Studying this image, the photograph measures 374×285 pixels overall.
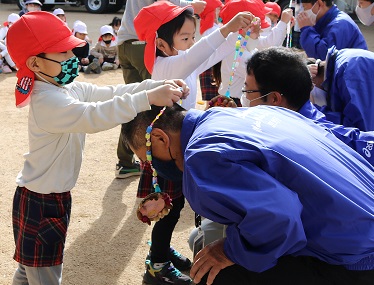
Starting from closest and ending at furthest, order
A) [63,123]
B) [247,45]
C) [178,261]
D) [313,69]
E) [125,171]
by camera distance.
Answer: [63,123], [313,69], [178,261], [247,45], [125,171]

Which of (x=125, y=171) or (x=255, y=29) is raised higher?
(x=255, y=29)

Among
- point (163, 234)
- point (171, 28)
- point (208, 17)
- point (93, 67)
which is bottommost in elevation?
point (93, 67)

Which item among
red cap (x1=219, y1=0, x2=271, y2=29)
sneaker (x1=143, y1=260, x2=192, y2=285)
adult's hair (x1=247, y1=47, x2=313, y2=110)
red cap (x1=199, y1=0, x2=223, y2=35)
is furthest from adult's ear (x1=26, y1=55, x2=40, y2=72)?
red cap (x1=199, y1=0, x2=223, y2=35)

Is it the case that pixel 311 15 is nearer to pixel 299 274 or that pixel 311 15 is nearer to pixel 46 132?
pixel 46 132

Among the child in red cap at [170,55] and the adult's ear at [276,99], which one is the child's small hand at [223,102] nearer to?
the child in red cap at [170,55]

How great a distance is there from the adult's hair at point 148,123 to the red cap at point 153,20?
119 cm

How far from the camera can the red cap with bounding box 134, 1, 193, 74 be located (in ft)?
11.5

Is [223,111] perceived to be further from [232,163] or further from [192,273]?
[192,273]

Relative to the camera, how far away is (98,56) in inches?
382

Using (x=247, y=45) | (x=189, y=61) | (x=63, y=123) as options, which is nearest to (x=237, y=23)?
(x=189, y=61)

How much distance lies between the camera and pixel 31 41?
2.61 m

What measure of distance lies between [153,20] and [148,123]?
135 cm

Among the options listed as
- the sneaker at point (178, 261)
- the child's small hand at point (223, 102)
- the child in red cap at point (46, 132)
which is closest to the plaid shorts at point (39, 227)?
the child in red cap at point (46, 132)

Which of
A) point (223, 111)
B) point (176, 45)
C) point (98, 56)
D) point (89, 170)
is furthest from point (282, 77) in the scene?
point (98, 56)
